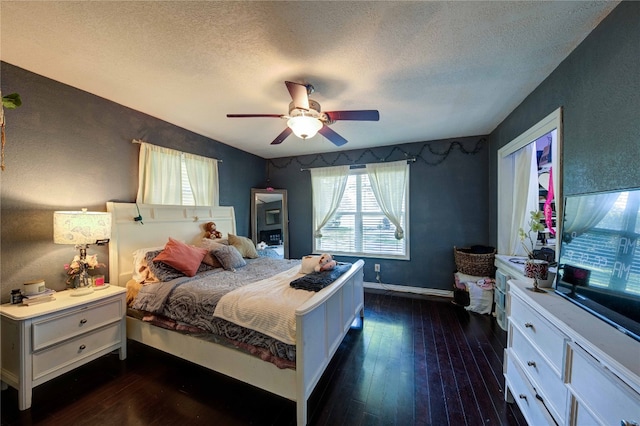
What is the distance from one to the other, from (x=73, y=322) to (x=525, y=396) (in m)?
3.26

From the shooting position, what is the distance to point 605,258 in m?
1.16

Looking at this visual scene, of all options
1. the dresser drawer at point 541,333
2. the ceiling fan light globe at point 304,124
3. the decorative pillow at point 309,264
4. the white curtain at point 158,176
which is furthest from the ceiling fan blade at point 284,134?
the dresser drawer at point 541,333

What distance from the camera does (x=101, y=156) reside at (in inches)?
97.3

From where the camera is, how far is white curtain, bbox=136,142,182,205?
281 centimetres

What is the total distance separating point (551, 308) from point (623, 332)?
0.26 metres

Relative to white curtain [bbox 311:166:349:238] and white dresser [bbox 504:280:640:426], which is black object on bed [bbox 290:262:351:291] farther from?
white curtain [bbox 311:166:349:238]

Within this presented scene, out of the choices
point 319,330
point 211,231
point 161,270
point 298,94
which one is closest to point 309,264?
point 319,330

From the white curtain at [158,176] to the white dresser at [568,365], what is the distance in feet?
12.2

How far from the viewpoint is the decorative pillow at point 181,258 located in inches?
94.1

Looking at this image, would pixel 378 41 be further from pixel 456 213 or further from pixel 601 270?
pixel 456 213

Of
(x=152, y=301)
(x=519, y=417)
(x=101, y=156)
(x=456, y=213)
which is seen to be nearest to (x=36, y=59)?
Result: (x=101, y=156)

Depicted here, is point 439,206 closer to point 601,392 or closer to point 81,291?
point 601,392

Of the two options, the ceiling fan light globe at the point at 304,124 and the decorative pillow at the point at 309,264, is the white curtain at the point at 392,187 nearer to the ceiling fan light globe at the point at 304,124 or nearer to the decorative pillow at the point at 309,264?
the decorative pillow at the point at 309,264

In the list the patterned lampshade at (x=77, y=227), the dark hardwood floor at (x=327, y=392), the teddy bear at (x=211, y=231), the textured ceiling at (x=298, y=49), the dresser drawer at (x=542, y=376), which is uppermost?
the textured ceiling at (x=298, y=49)
